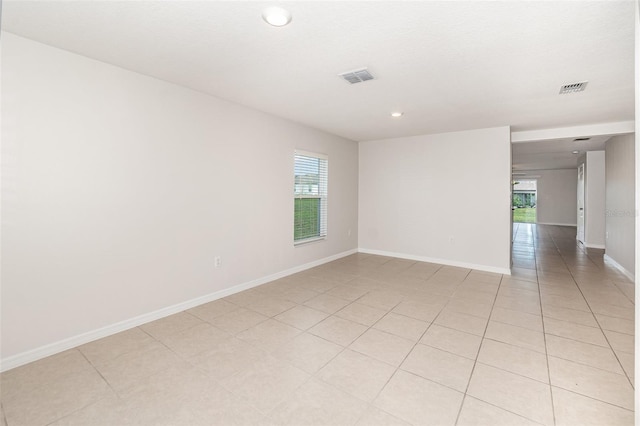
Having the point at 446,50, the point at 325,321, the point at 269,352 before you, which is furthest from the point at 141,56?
the point at 325,321

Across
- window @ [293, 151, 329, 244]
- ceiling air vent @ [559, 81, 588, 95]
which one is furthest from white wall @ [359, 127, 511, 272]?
ceiling air vent @ [559, 81, 588, 95]

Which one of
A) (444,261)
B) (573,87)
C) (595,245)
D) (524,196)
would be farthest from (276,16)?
(524,196)

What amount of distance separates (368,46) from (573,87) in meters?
2.38

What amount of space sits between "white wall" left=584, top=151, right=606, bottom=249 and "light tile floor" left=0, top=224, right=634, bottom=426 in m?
4.37

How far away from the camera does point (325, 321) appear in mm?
2926

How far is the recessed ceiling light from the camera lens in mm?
1787

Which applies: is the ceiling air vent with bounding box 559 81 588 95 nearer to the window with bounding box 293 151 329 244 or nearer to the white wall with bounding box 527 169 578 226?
the window with bounding box 293 151 329 244

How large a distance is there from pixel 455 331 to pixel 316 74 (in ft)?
9.13

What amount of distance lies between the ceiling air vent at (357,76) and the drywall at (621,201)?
15.2 ft

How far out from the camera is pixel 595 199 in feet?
23.2

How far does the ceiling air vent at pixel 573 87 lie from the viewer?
290cm

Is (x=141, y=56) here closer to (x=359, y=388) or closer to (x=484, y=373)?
(x=359, y=388)

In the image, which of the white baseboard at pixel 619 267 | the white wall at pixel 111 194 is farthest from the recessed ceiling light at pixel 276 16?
the white baseboard at pixel 619 267

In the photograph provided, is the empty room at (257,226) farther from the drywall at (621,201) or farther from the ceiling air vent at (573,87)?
the drywall at (621,201)
